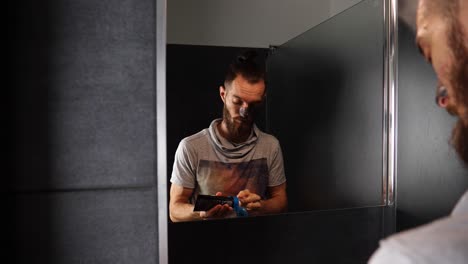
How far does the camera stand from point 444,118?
2.24 metres

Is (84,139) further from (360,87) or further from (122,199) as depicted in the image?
(360,87)

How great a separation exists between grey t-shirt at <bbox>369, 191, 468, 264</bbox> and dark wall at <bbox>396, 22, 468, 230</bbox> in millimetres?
1750

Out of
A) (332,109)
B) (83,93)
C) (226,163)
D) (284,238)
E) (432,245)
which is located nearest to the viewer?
(432,245)

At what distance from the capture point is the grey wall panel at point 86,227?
1.72 meters

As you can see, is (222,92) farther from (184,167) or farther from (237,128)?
(184,167)

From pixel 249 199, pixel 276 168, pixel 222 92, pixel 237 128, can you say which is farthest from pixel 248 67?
pixel 249 199

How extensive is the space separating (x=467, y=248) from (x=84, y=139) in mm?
1471

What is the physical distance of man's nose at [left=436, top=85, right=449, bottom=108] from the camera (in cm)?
221

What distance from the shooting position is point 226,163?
2145 millimetres

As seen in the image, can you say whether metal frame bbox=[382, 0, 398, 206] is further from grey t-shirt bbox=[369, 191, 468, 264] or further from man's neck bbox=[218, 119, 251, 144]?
grey t-shirt bbox=[369, 191, 468, 264]

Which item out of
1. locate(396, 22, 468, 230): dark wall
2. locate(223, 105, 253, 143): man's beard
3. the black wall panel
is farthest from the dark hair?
locate(396, 22, 468, 230): dark wall

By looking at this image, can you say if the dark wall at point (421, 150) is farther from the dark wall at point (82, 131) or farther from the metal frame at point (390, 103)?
the dark wall at point (82, 131)

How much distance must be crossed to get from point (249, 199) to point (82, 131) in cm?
83

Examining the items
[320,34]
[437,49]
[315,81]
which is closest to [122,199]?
[315,81]
